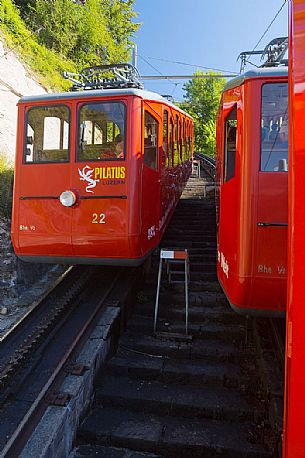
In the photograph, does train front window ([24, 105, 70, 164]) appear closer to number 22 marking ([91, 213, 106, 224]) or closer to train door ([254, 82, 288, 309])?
number 22 marking ([91, 213, 106, 224])

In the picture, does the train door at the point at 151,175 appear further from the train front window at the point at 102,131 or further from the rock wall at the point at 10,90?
the rock wall at the point at 10,90

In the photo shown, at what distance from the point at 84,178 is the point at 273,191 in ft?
9.06

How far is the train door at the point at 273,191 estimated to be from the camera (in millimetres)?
3357

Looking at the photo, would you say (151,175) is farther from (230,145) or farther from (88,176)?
(230,145)

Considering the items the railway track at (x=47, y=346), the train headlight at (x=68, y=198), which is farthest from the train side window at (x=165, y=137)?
the train headlight at (x=68, y=198)

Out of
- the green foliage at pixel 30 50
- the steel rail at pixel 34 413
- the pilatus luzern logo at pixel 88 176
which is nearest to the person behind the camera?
the steel rail at pixel 34 413

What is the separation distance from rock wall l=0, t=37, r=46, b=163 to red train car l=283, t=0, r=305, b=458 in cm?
872

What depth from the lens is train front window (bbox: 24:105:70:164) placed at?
5492mm

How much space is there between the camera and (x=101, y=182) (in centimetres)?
523

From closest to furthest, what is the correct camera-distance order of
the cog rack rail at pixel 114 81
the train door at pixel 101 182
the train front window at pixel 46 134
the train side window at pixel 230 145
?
the train side window at pixel 230 145, the train door at pixel 101 182, the train front window at pixel 46 134, the cog rack rail at pixel 114 81

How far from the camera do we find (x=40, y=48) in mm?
14422

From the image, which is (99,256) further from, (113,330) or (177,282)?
(177,282)

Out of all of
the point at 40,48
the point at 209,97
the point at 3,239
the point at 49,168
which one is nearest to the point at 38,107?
the point at 49,168

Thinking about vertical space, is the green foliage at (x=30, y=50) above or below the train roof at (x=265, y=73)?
above
